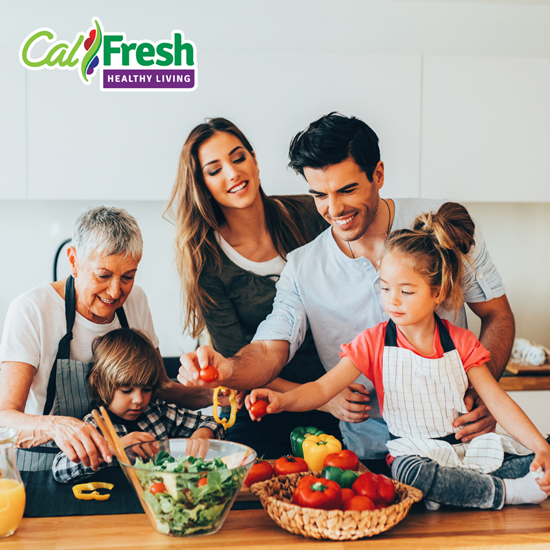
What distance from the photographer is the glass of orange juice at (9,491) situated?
0.96 meters

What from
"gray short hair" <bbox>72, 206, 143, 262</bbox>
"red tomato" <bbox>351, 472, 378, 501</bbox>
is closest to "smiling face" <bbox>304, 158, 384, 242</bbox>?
"gray short hair" <bbox>72, 206, 143, 262</bbox>

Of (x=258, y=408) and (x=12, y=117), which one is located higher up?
(x=12, y=117)

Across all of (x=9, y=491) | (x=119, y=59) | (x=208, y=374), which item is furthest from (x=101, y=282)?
(x=119, y=59)

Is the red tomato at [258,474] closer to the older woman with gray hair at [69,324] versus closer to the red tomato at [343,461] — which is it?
the red tomato at [343,461]

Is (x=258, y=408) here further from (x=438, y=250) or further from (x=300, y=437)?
(x=438, y=250)

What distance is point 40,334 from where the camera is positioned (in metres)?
1.45

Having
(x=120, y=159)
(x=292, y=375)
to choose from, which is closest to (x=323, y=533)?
(x=292, y=375)

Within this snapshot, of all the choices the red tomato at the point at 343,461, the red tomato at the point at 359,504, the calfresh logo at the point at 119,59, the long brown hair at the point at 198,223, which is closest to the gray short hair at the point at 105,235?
the long brown hair at the point at 198,223

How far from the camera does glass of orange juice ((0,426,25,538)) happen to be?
0.96 metres

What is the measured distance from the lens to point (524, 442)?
3.89 feet

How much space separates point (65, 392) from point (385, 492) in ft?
2.86

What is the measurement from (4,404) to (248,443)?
683 millimetres

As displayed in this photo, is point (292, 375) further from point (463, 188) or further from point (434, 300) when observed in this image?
point (463, 188)

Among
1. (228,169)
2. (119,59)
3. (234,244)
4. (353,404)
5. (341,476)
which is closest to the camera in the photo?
(341,476)
